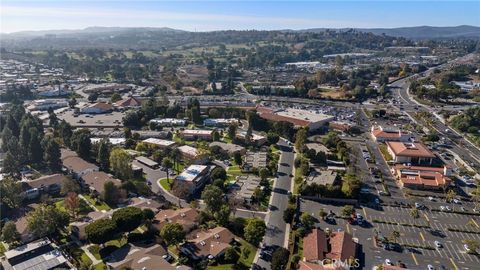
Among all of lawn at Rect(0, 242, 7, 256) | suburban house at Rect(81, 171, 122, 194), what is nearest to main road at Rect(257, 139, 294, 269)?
suburban house at Rect(81, 171, 122, 194)

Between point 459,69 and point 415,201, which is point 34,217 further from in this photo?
point 459,69

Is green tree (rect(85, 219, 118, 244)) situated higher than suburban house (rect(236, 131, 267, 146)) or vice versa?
suburban house (rect(236, 131, 267, 146))

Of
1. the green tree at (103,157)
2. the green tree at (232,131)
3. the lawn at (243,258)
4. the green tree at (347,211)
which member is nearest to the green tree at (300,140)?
the green tree at (232,131)

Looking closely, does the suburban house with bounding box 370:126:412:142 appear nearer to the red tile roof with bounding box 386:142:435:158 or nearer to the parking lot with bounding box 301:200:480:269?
the red tile roof with bounding box 386:142:435:158

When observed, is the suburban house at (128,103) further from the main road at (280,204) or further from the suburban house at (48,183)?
the suburban house at (48,183)

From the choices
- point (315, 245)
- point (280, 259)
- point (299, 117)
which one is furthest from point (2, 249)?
point (299, 117)
